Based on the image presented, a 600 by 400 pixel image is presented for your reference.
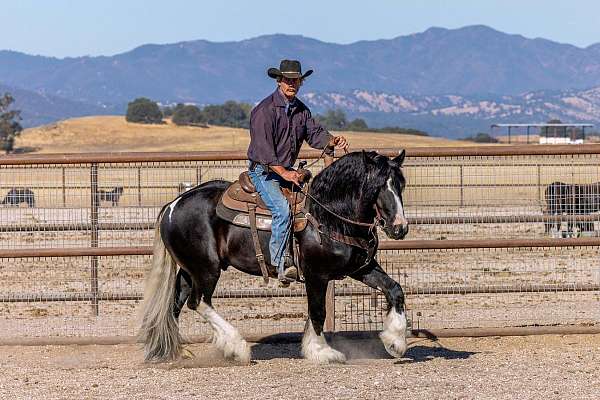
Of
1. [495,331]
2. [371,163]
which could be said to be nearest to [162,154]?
[371,163]

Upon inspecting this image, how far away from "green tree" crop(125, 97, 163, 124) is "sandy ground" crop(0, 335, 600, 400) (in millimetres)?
86089

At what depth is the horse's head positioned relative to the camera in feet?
28.4

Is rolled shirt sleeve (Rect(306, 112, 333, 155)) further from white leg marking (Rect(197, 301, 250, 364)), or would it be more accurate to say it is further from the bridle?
white leg marking (Rect(197, 301, 250, 364))

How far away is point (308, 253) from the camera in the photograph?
9.20 meters

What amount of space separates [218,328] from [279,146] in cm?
159

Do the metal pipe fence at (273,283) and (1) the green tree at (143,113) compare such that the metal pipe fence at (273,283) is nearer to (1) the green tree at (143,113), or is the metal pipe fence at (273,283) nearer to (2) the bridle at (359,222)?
(2) the bridle at (359,222)

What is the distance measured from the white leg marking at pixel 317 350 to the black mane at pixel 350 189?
0.88 m

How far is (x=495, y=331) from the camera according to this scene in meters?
10.7

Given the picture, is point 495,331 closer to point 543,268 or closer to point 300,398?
point 300,398

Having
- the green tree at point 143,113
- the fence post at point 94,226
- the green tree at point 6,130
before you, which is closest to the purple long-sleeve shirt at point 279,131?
the fence post at point 94,226

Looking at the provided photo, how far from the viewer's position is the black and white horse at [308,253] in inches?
352

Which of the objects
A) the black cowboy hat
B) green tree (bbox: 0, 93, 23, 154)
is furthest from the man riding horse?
green tree (bbox: 0, 93, 23, 154)

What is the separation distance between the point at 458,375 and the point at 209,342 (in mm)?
2726

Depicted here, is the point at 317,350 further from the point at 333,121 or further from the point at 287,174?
the point at 333,121
